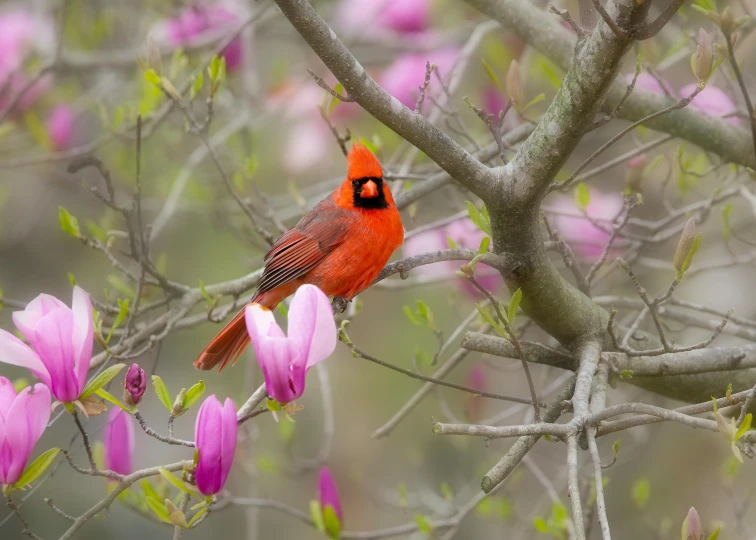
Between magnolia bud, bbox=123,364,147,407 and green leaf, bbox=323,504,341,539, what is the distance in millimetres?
674

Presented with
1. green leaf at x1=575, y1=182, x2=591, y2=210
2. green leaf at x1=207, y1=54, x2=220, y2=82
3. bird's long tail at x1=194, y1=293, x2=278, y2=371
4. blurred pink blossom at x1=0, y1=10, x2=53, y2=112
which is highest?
blurred pink blossom at x1=0, y1=10, x2=53, y2=112

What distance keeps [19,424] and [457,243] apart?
4.67 ft

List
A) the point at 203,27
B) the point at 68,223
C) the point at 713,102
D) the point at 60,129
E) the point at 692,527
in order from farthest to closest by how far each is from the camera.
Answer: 1. the point at 203,27
2. the point at 60,129
3. the point at 713,102
4. the point at 68,223
5. the point at 692,527

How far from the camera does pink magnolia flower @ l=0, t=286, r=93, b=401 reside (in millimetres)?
1216

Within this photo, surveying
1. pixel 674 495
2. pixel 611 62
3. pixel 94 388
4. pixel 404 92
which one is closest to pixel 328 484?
pixel 94 388

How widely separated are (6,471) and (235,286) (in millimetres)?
907

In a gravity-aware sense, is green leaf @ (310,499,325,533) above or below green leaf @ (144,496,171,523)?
above

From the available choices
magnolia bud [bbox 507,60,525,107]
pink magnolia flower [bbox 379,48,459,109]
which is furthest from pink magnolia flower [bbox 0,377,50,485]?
pink magnolia flower [bbox 379,48,459,109]

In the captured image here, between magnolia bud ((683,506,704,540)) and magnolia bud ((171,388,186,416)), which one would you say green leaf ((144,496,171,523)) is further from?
magnolia bud ((683,506,704,540))

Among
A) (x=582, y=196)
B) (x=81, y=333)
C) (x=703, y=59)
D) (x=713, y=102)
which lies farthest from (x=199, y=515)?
(x=713, y=102)

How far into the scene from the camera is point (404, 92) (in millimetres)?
2627

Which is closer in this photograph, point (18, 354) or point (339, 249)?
point (18, 354)

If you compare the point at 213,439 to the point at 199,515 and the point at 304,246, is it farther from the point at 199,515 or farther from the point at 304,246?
the point at 304,246

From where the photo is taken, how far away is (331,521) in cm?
181
